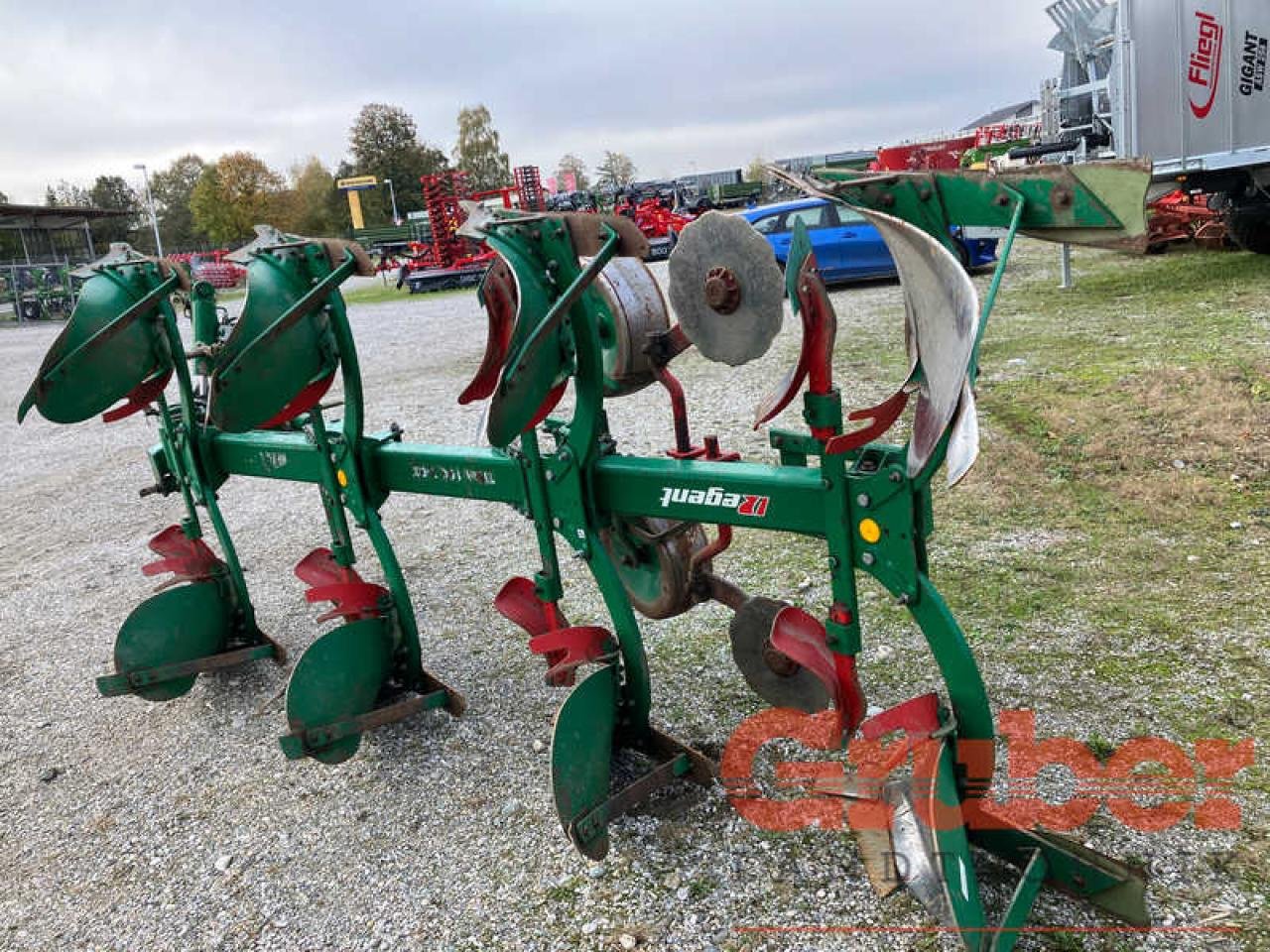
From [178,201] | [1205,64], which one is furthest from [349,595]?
[178,201]

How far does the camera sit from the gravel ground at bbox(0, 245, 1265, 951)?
231 cm

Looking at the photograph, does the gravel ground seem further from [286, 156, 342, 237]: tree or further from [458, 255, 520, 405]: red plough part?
[286, 156, 342, 237]: tree

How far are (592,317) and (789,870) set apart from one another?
1.52 metres

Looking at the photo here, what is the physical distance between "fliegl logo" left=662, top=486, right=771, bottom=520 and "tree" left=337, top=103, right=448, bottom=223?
62.0 metres

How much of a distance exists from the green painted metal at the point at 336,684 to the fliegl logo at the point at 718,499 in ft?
4.22

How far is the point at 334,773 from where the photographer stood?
3123 mm

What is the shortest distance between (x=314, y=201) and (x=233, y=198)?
5.74 meters

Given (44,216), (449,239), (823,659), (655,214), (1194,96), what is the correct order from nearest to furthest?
(823,659) < (1194,96) < (655,214) < (449,239) < (44,216)

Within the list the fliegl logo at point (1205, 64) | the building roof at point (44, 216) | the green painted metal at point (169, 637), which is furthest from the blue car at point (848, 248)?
the building roof at point (44, 216)

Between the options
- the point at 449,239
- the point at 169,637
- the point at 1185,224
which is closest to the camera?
the point at 169,637

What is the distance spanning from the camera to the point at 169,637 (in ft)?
12.1

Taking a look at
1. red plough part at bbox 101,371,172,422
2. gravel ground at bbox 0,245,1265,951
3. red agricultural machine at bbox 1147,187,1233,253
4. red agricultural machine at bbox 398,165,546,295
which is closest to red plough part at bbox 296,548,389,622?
gravel ground at bbox 0,245,1265,951

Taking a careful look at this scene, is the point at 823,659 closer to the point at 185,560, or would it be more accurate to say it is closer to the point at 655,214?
the point at 185,560

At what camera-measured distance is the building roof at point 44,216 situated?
125ft
